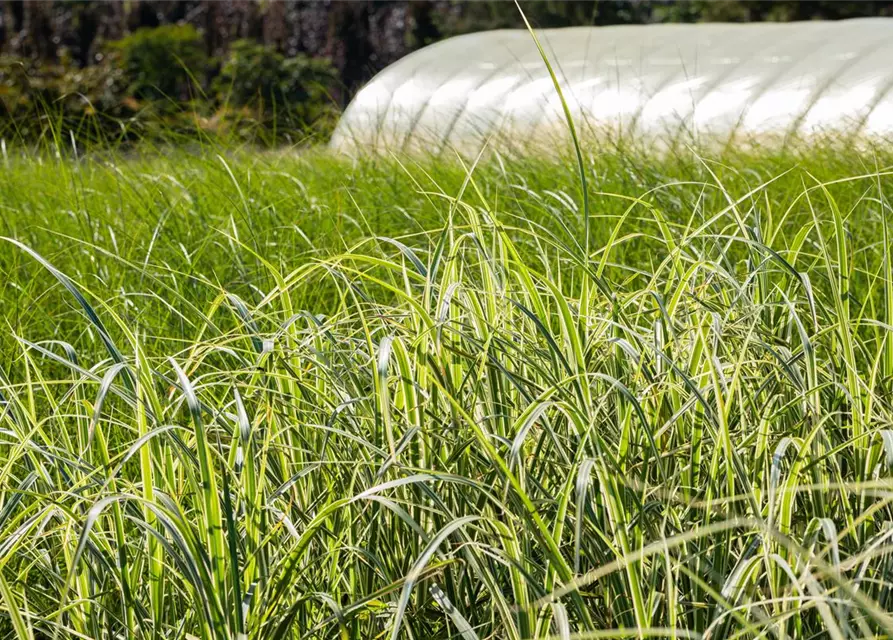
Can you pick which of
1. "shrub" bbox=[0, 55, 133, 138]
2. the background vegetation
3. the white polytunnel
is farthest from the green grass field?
the background vegetation

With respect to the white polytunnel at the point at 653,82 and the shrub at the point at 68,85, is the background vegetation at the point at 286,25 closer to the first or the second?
the shrub at the point at 68,85

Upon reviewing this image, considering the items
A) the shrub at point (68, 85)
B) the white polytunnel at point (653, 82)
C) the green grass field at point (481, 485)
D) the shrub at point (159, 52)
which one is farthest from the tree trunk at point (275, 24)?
the green grass field at point (481, 485)

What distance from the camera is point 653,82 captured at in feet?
22.7

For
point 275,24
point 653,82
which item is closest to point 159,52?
point 275,24

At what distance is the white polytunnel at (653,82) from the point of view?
6000 mm

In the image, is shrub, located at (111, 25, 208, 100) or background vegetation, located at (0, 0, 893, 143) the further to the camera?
background vegetation, located at (0, 0, 893, 143)

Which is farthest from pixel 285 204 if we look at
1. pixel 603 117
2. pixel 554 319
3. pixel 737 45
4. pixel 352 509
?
pixel 737 45

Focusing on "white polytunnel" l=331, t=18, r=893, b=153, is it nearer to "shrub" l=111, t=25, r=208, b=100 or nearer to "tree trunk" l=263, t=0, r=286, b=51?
"shrub" l=111, t=25, r=208, b=100

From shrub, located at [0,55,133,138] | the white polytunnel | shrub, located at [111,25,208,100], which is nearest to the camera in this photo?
the white polytunnel

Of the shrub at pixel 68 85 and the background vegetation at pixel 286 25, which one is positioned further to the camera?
the background vegetation at pixel 286 25

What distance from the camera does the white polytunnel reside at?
19.7ft

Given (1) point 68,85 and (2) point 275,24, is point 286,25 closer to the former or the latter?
(2) point 275,24

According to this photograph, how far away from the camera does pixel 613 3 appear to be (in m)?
16.2

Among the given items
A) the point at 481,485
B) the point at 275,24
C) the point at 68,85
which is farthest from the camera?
the point at 275,24
